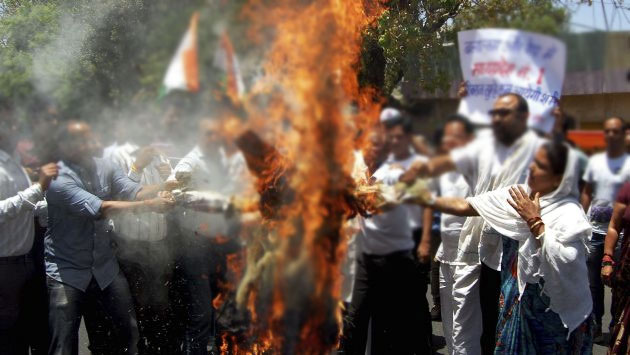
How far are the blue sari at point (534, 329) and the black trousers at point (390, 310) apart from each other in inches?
21.2

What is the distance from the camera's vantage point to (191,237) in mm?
3369

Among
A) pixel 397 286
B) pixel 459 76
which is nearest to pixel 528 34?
pixel 459 76

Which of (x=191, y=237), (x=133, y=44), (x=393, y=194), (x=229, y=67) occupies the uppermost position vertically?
(x=133, y=44)

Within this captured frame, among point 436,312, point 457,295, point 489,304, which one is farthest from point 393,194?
point 436,312

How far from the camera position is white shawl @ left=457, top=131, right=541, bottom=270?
8.38ft

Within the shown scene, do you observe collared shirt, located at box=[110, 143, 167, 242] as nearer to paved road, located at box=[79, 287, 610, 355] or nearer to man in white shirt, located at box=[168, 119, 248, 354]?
man in white shirt, located at box=[168, 119, 248, 354]

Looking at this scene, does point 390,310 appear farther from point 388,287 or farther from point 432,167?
point 432,167

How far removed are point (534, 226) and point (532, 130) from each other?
955 millimetres

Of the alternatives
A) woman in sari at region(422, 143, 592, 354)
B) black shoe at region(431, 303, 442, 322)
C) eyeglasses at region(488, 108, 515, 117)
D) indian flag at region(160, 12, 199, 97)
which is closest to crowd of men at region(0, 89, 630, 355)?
eyeglasses at region(488, 108, 515, 117)

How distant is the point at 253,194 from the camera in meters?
2.57

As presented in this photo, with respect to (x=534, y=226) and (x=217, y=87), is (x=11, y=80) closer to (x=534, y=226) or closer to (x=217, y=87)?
(x=217, y=87)

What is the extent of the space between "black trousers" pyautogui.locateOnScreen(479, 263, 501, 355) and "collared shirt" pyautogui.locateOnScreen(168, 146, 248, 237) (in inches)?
82.8

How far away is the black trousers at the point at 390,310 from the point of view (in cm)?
290

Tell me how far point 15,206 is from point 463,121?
2732 millimetres
